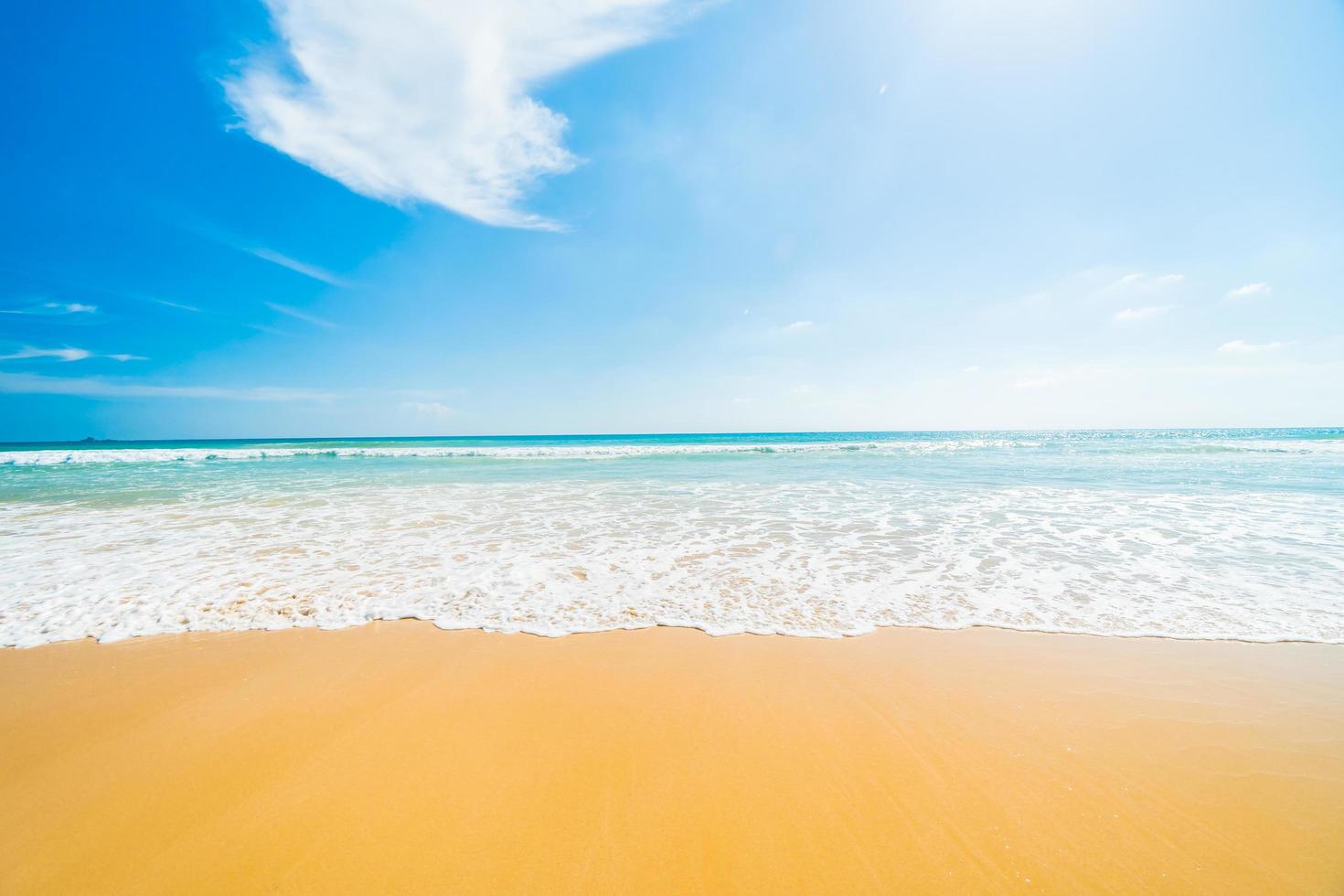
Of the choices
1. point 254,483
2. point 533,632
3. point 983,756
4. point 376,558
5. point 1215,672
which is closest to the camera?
point 983,756

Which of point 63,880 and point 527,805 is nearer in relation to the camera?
point 63,880

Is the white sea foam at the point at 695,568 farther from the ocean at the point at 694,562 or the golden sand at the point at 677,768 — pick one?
the golden sand at the point at 677,768

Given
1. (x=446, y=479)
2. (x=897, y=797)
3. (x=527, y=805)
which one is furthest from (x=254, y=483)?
(x=897, y=797)

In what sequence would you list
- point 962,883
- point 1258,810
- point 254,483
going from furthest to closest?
point 254,483 → point 1258,810 → point 962,883

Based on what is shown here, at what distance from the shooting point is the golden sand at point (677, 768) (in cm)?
193

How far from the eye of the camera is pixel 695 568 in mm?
5586

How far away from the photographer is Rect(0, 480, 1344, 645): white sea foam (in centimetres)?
426

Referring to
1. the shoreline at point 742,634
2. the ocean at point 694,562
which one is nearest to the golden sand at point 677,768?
the shoreline at point 742,634

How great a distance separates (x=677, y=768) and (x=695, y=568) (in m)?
3.15

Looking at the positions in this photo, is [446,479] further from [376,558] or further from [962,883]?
[962,883]

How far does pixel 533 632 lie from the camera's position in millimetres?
4047

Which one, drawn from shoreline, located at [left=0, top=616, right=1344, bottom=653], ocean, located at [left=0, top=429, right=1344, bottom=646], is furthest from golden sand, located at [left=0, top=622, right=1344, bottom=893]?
ocean, located at [left=0, top=429, right=1344, bottom=646]

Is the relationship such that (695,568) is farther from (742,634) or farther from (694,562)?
(742,634)

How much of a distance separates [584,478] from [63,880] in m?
14.4
